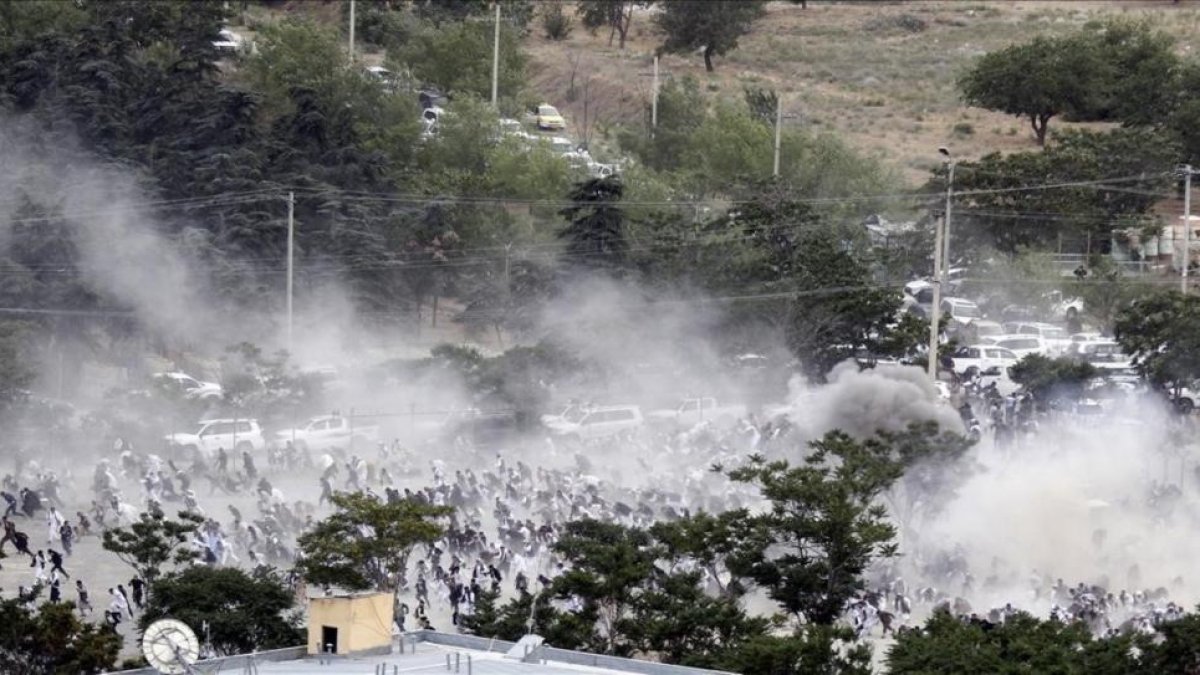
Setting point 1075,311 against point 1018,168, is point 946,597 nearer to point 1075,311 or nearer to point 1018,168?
point 1075,311

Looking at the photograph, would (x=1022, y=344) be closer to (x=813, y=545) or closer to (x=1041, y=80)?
(x=1041, y=80)

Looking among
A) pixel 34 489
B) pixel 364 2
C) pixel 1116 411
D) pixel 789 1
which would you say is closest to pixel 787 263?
pixel 1116 411

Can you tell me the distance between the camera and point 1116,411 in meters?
59.2

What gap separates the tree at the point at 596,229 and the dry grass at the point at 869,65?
22680 millimetres

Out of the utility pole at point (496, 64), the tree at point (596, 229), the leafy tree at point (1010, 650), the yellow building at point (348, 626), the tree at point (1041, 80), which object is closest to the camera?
the yellow building at point (348, 626)

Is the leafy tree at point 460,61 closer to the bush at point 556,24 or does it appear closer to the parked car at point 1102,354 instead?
the bush at point 556,24

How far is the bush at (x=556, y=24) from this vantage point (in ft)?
375

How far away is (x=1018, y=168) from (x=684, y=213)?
35.4ft

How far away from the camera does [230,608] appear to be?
35.8 meters

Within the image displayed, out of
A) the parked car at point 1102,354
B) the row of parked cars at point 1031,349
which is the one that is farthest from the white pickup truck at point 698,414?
the parked car at point 1102,354

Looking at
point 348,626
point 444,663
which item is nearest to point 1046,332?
point 348,626

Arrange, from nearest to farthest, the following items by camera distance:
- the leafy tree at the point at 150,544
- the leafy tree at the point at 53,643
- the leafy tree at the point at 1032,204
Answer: the leafy tree at the point at 53,643 → the leafy tree at the point at 150,544 → the leafy tree at the point at 1032,204

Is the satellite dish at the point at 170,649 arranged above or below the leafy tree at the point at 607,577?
above

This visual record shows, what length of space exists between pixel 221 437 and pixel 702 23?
55.5m
